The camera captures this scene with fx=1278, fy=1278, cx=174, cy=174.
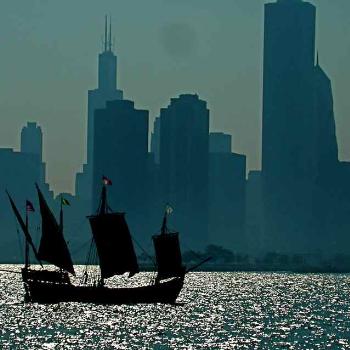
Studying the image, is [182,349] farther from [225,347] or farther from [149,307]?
[149,307]

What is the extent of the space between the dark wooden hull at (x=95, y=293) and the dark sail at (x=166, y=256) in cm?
131

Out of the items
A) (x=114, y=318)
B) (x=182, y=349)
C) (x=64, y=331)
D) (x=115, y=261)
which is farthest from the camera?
(x=115, y=261)

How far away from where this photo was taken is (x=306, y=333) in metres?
126

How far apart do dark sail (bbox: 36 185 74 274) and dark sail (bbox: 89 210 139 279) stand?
17.7ft

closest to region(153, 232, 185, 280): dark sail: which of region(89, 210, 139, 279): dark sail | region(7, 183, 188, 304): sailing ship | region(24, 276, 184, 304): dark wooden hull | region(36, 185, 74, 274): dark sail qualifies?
region(7, 183, 188, 304): sailing ship

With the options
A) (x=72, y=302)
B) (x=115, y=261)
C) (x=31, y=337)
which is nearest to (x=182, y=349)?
(x=31, y=337)

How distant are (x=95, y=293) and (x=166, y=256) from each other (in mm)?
10772

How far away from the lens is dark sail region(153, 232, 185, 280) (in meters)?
168

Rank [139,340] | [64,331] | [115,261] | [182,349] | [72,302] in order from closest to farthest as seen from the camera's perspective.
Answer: [182,349], [139,340], [64,331], [115,261], [72,302]

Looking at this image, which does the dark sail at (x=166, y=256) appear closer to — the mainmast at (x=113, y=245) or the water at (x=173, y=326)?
the water at (x=173, y=326)

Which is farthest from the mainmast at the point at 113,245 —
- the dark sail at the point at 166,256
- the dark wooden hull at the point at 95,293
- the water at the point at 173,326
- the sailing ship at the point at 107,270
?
the water at the point at 173,326

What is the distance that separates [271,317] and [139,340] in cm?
3951

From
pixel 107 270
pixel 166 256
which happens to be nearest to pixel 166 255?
pixel 166 256

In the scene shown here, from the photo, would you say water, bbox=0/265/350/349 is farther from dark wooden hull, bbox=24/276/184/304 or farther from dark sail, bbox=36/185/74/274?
dark sail, bbox=36/185/74/274
